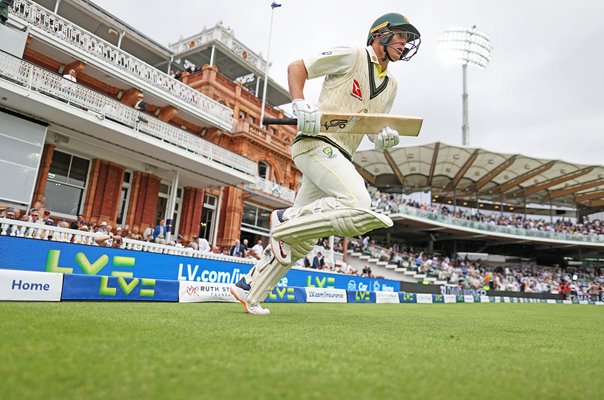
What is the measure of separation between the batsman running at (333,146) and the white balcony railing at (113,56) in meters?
16.3

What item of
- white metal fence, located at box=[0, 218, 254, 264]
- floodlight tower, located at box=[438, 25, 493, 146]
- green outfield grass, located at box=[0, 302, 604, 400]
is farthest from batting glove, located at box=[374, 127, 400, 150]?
floodlight tower, located at box=[438, 25, 493, 146]

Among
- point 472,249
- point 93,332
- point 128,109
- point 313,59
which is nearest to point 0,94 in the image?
point 128,109

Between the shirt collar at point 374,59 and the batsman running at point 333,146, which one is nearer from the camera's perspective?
the batsman running at point 333,146

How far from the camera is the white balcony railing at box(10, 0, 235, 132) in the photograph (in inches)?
611

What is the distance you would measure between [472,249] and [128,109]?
136 feet

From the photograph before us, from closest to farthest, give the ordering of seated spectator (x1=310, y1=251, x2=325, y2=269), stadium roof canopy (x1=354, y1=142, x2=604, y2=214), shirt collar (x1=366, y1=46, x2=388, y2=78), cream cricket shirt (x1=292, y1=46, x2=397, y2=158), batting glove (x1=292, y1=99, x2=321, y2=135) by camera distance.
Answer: batting glove (x1=292, y1=99, x2=321, y2=135), cream cricket shirt (x1=292, y1=46, x2=397, y2=158), shirt collar (x1=366, y1=46, x2=388, y2=78), seated spectator (x1=310, y1=251, x2=325, y2=269), stadium roof canopy (x1=354, y1=142, x2=604, y2=214)

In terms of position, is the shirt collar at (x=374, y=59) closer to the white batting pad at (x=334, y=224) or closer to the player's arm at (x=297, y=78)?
the player's arm at (x=297, y=78)

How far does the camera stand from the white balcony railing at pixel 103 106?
13.1m

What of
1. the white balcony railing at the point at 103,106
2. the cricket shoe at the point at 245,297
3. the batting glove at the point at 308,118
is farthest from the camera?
the white balcony railing at the point at 103,106

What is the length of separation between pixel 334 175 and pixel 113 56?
17817 millimetres

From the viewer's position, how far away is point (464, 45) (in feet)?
147

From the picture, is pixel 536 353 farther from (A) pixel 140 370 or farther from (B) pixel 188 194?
(B) pixel 188 194

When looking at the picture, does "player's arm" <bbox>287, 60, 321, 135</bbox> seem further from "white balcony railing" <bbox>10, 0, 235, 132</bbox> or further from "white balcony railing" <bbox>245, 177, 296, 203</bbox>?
"white balcony railing" <bbox>245, 177, 296, 203</bbox>

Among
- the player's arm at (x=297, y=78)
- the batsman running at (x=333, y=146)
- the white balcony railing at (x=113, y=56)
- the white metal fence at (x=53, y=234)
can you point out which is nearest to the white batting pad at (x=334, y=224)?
the batsman running at (x=333, y=146)
